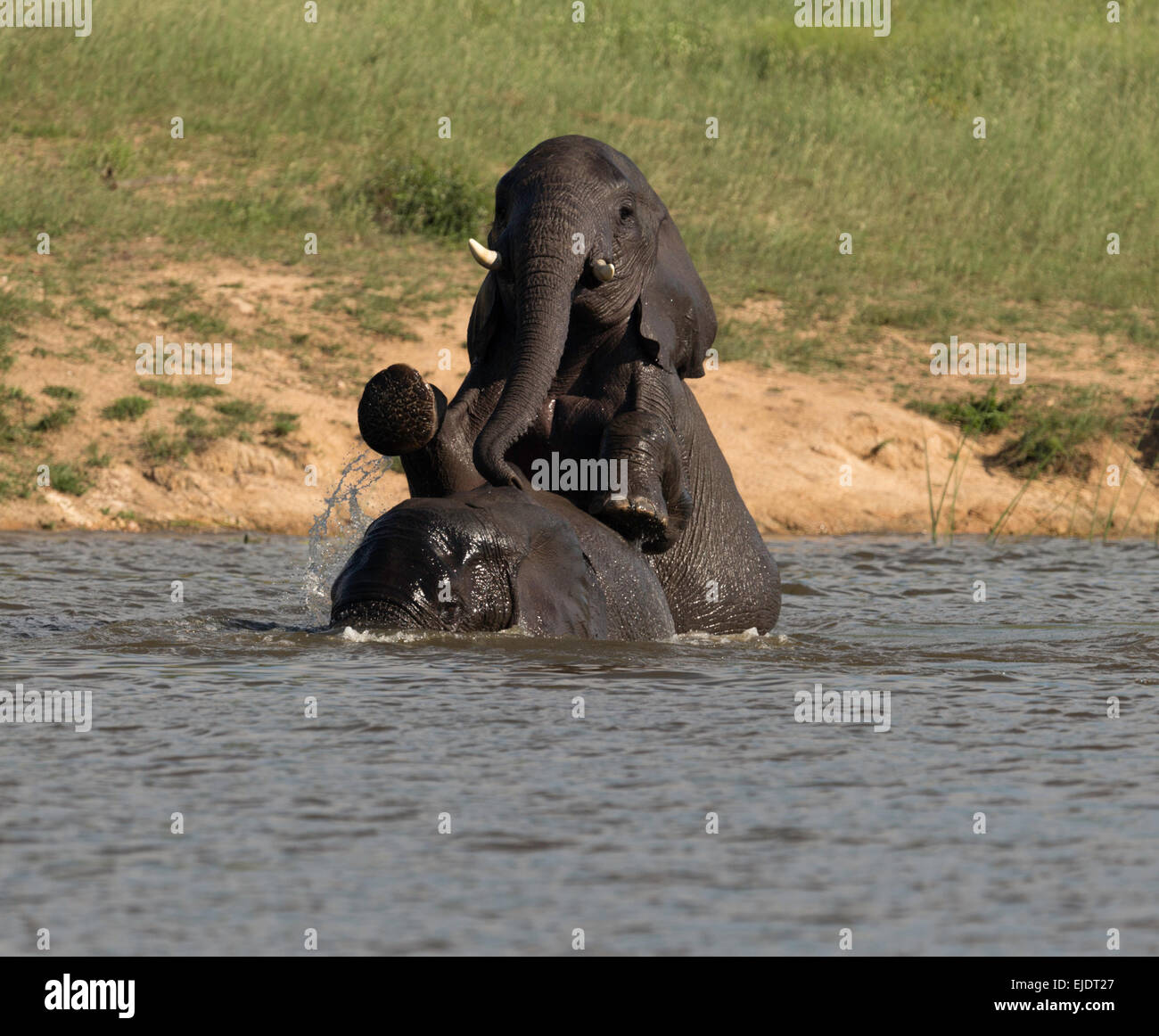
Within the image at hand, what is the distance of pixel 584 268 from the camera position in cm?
705

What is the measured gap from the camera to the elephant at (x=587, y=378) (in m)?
6.72

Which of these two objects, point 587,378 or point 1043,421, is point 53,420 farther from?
point 1043,421

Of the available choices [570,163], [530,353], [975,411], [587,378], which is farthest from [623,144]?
[530,353]

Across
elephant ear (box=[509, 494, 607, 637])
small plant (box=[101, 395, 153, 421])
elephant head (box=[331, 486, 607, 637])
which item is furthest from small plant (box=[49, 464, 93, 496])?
elephant ear (box=[509, 494, 607, 637])

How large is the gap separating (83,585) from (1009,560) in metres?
5.15

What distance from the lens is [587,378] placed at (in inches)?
289

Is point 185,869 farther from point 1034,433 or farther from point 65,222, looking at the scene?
point 65,222

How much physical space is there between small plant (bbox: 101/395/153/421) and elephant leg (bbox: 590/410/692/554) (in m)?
6.71

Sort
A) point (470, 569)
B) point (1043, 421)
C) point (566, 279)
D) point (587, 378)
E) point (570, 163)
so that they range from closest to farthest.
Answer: point (470, 569) < point (566, 279) < point (570, 163) < point (587, 378) < point (1043, 421)

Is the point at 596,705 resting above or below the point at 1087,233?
below

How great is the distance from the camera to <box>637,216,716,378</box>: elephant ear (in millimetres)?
7238

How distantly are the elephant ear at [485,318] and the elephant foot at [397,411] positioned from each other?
577 millimetres

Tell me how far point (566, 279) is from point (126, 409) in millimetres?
6901
